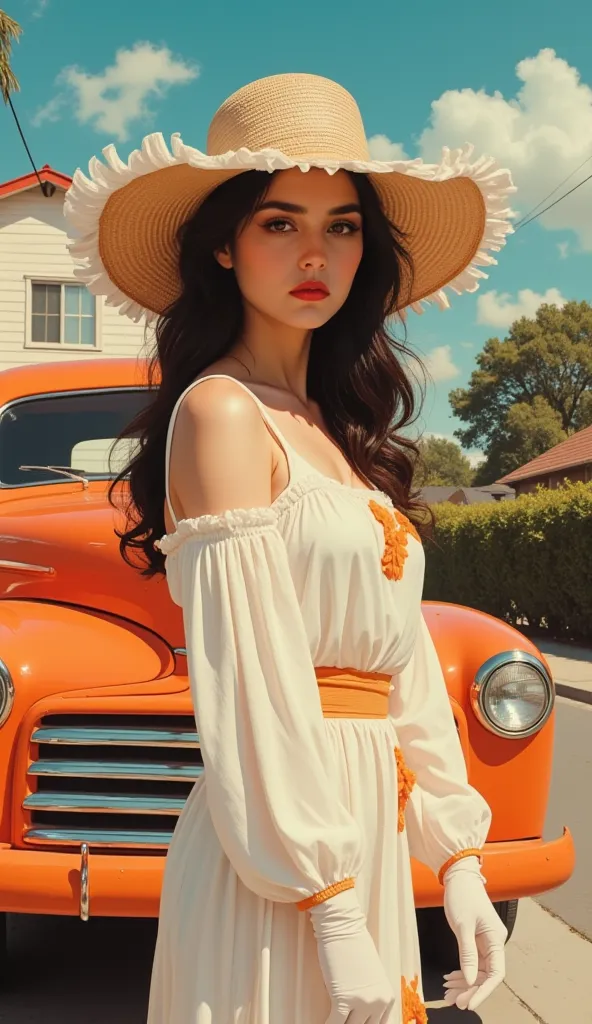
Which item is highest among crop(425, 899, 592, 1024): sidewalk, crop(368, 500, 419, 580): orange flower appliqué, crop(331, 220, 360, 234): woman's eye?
crop(331, 220, 360, 234): woman's eye

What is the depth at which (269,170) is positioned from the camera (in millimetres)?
1573

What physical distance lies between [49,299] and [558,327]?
2067 inches

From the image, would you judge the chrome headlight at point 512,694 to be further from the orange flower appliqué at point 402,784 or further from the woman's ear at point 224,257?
the woman's ear at point 224,257

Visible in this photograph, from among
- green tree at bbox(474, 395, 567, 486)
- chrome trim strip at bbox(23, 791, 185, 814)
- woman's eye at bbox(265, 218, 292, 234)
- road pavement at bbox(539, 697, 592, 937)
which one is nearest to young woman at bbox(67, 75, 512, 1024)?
woman's eye at bbox(265, 218, 292, 234)

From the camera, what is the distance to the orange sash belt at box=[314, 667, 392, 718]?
156 cm

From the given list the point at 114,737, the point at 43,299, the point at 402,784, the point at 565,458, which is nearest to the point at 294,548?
the point at 402,784

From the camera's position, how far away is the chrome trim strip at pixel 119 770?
279 centimetres

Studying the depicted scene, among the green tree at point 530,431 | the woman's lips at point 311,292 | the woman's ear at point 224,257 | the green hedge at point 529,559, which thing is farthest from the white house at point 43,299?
the green tree at point 530,431

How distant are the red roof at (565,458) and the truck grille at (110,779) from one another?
32.4 metres

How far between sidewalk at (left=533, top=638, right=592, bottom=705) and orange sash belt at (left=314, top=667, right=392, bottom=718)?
24.1ft

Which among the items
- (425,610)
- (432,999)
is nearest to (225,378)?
(425,610)

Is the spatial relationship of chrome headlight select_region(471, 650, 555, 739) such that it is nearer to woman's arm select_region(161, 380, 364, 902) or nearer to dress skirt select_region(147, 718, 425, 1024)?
dress skirt select_region(147, 718, 425, 1024)

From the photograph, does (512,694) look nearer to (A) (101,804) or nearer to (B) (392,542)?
(A) (101,804)

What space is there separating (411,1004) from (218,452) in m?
0.81
